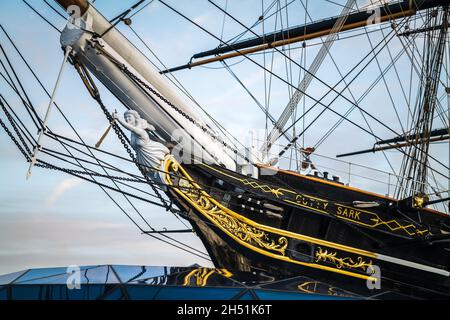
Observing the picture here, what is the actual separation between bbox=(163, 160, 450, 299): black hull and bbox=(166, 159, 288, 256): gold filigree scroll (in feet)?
0.05

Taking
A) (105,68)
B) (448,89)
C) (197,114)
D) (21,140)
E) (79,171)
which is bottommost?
(79,171)

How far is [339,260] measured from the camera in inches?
266

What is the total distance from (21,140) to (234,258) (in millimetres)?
3517

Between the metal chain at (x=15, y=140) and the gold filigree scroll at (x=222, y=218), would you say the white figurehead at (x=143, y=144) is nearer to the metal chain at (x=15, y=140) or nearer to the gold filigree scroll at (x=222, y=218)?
the gold filigree scroll at (x=222, y=218)

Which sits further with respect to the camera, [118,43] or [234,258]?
[234,258]

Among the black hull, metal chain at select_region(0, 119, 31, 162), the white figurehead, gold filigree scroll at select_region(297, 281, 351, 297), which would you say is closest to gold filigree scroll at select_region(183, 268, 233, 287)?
the black hull

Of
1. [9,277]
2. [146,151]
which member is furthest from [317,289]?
[9,277]

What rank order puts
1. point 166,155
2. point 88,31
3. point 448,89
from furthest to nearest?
point 448,89 → point 166,155 → point 88,31

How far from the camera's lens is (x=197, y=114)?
262 inches

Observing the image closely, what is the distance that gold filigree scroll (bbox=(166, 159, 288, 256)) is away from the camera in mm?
6160

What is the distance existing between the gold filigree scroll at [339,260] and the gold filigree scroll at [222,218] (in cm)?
66

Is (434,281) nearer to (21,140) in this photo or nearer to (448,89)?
(21,140)

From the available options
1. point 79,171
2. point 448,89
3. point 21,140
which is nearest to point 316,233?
point 79,171
